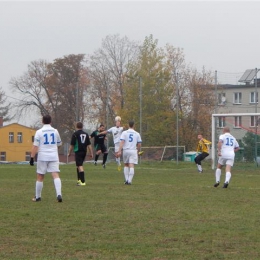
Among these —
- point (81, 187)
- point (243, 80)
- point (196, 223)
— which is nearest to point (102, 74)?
point (243, 80)

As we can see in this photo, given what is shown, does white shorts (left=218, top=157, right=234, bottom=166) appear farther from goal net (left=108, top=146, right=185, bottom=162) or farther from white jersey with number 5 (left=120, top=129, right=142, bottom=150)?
goal net (left=108, top=146, right=185, bottom=162)

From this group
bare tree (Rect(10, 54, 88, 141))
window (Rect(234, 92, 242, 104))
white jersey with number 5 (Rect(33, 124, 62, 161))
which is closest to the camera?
white jersey with number 5 (Rect(33, 124, 62, 161))

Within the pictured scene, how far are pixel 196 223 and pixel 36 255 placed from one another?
359 cm

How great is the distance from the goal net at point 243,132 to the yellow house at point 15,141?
5171 cm

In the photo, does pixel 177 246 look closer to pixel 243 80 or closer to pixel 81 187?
pixel 81 187

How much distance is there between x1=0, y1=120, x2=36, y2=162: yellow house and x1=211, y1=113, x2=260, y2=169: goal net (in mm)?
51713

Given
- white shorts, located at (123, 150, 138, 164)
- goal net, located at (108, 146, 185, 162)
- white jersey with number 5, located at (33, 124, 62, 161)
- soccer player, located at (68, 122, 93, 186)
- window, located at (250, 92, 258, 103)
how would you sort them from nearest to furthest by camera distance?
1. white jersey with number 5, located at (33, 124, 62, 161)
2. soccer player, located at (68, 122, 93, 186)
3. white shorts, located at (123, 150, 138, 164)
4. window, located at (250, 92, 258, 103)
5. goal net, located at (108, 146, 185, 162)

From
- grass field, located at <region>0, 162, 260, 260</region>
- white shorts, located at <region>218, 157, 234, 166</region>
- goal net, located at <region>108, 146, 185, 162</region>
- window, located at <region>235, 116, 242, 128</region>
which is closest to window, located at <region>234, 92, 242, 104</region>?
goal net, located at <region>108, 146, 185, 162</region>

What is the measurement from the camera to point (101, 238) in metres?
9.85

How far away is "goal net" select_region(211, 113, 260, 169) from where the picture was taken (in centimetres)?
3506

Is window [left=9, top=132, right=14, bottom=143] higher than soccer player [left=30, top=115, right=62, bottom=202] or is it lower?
higher

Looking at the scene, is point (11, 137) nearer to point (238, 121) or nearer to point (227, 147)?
point (238, 121)

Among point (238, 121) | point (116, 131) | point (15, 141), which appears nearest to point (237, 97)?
point (238, 121)

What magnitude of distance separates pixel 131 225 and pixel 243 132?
83.6ft
